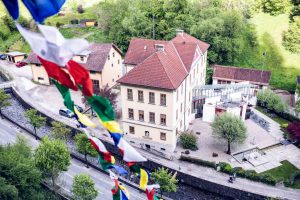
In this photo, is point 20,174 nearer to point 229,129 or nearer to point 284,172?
point 229,129

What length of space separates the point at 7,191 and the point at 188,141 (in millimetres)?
20184

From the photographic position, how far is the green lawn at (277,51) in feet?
186

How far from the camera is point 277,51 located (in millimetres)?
61719

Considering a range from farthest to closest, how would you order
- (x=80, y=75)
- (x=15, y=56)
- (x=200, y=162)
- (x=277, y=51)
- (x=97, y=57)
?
(x=277, y=51) < (x=15, y=56) < (x=97, y=57) < (x=200, y=162) < (x=80, y=75)

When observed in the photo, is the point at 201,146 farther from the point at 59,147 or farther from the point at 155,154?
the point at 59,147

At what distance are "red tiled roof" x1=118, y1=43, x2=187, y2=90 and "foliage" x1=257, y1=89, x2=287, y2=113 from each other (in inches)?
632

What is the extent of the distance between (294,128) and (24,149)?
29302 mm

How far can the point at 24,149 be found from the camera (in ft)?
109

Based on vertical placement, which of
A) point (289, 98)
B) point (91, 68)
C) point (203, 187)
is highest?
point (91, 68)

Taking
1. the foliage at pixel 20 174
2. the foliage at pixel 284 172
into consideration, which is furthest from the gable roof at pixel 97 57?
the foliage at pixel 284 172

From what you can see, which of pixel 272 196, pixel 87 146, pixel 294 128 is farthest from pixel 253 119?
pixel 87 146

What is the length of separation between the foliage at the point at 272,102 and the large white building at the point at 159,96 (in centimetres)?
1225

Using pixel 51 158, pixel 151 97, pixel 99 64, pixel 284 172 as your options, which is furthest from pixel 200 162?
pixel 99 64

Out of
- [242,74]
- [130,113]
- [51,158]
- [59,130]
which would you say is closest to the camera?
[51,158]
